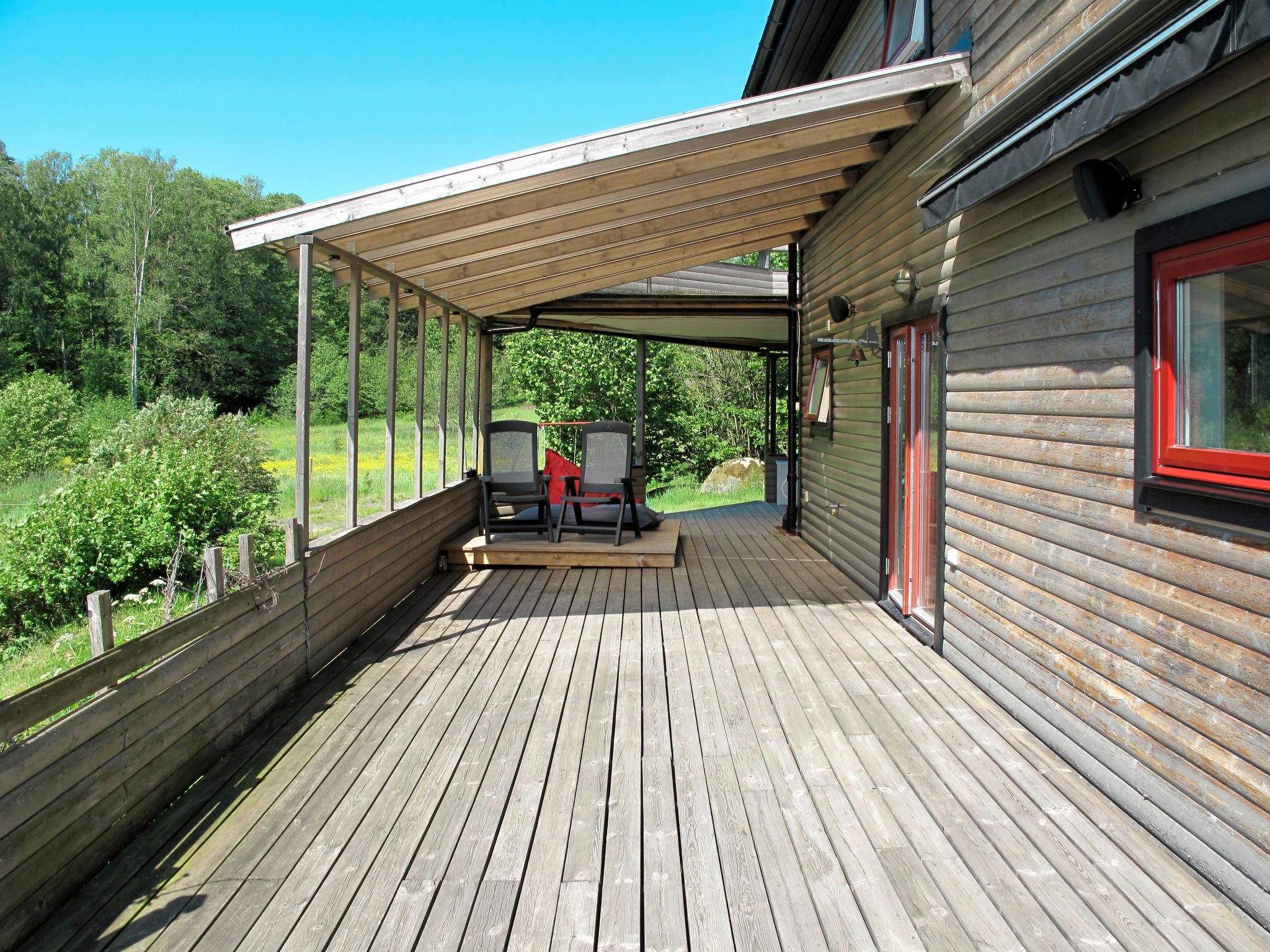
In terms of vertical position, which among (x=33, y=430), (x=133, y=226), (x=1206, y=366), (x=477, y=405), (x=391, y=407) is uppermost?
(x=133, y=226)

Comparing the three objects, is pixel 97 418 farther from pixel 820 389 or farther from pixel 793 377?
pixel 820 389

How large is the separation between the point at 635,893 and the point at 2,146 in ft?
142

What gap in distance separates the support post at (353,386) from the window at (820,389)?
3.89m

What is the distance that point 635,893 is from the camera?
7.29 feet

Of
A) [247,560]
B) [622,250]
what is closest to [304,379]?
[247,560]

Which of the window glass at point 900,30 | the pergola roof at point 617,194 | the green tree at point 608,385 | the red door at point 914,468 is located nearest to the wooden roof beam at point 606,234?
the pergola roof at point 617,194

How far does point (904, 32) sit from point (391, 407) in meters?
4.05

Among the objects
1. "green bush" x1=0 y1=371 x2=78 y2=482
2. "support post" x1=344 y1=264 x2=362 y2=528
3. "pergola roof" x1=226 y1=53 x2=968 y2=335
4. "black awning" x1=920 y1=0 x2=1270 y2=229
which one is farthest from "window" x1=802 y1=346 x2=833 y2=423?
"green bush" x1=0 y1=371 x2=78 y2=482

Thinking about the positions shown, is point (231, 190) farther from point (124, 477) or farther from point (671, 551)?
point (671, 551)

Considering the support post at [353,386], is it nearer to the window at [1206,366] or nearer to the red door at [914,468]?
the red door at [914,468]

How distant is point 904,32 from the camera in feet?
17.1

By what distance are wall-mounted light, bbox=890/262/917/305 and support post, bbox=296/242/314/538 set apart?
320cm

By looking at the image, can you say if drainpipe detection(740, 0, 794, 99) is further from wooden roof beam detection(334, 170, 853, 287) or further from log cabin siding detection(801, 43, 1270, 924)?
log cabin siding detection(801, 43, 1270, 924)

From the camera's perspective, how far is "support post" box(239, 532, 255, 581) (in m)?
3.35
